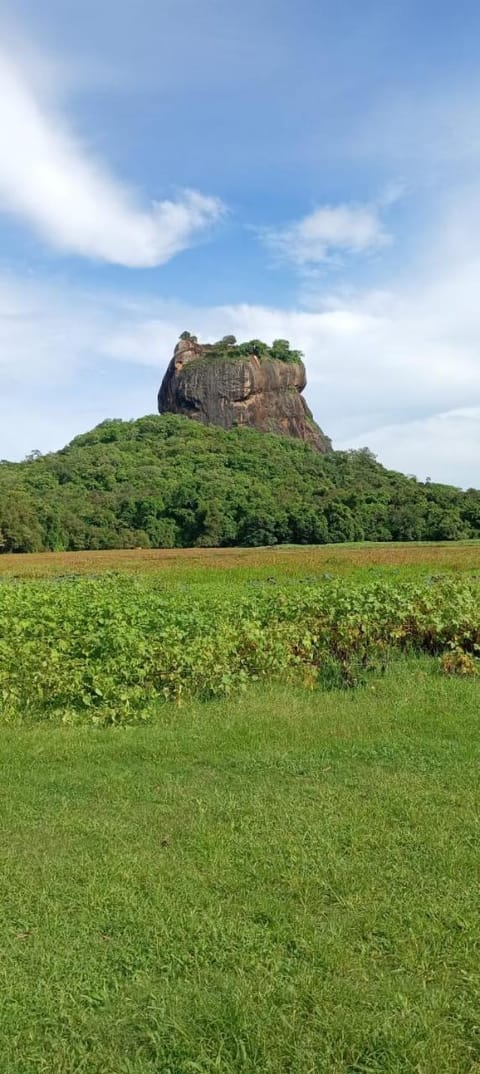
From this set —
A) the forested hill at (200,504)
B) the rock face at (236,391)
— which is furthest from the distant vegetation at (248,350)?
the forested hill at (200,504)

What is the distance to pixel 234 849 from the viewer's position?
153 inches

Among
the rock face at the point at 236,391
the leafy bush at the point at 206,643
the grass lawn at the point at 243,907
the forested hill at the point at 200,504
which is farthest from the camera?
the rock face at the point at 236,391

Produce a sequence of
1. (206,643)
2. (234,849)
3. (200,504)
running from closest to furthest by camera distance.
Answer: (234,849), (206,643), (200,504)

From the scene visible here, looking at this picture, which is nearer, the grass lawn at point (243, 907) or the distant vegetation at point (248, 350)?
the grass lawn at point (243, 907)

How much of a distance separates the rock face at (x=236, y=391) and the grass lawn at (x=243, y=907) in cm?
11465

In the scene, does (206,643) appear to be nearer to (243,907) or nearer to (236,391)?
(243,907)

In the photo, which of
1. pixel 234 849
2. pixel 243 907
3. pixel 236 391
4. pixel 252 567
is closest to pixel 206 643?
pixel 234 849

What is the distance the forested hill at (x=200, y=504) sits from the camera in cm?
6009

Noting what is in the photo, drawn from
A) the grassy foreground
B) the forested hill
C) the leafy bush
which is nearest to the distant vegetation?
the forested hill

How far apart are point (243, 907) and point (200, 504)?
6067cm

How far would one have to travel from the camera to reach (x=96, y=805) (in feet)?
15.3

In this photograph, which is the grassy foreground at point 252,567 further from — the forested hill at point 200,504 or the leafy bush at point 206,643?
the forested hill at point 200,504

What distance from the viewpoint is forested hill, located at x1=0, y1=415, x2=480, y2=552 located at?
6009 cm

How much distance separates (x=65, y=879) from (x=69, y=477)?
71.5m
